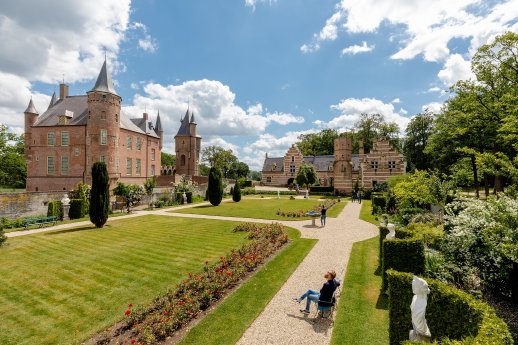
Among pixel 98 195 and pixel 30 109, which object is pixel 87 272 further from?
pixel 30 109

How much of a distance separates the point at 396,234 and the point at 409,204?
40.9 ft

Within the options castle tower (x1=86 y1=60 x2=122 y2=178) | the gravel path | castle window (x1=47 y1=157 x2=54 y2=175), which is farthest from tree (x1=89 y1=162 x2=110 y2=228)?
castle window (x1=47 y1=157 x2=54 y2=175)

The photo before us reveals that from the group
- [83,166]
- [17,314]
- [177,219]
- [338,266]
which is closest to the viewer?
[17,314]

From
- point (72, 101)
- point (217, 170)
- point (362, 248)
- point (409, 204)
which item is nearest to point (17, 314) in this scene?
point (362, 248)

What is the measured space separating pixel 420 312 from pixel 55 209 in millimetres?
27135

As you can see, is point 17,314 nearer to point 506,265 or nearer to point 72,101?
point 506,265

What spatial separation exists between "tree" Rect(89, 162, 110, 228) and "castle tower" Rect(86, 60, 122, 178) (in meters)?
19.1

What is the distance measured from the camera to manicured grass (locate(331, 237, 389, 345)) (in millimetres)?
6859

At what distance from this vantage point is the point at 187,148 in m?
55.7

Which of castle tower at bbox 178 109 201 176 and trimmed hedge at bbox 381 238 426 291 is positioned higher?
castle tower at bbox 178 109 201 176

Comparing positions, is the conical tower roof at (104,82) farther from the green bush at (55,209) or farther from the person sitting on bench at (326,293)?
the person sitting on bench at (326,293)

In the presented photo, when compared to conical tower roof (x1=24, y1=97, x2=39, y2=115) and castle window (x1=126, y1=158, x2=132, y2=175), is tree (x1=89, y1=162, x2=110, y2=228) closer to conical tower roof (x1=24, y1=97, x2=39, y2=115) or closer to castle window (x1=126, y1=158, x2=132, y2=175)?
castle window (x1=126, y1=158, x2=132, y2=175)

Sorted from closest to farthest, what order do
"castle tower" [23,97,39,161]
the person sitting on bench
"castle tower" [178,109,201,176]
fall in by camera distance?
1. the person sitting on bench
2. "castle tower" [23,97,39,161]
3. "castle tower" [178,109,201,176]

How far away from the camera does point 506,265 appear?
8281 millimetres
